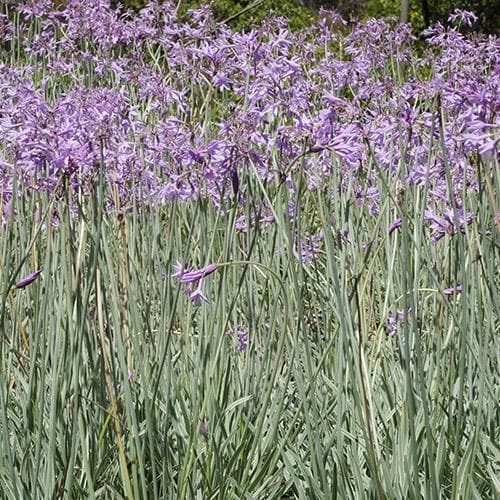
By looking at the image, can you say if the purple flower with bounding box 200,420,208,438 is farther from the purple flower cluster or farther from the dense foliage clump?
the purple flower cluster

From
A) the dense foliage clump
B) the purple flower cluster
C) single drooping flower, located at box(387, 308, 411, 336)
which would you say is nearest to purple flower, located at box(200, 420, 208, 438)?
the dense foliage clump

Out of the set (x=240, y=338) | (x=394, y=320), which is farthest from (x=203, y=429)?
(x=394, y=320)

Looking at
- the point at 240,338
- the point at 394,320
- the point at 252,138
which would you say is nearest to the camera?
the point at 252,138

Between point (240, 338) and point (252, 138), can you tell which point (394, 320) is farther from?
point (252, 138)

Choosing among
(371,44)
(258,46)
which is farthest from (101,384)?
(371,44)

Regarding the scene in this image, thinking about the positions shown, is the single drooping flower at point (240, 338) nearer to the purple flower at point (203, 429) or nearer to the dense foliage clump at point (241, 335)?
the dense foliage clump at point (241, 335)

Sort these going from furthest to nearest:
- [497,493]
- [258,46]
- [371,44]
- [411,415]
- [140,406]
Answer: [371,44]
[258,46]
[140,406]
[497,493]
[411,415]

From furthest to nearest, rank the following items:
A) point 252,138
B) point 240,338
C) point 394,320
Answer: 1. point 240,338
2. point 394,320
3. point 252,138

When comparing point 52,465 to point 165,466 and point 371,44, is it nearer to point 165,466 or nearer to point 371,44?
point 165,466

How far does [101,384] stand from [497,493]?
0.91 metres

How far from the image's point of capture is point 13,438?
2.39 m

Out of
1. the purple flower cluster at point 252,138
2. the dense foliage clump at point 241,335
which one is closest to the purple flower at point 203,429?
the dense foliage clump at point 241,335

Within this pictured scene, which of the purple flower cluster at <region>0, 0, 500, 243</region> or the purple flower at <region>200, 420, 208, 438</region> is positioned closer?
the purple flower cluster at <region>0, 0, 500, 243</region>

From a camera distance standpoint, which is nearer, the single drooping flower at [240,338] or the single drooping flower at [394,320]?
the single drooping flower at [394,320]
